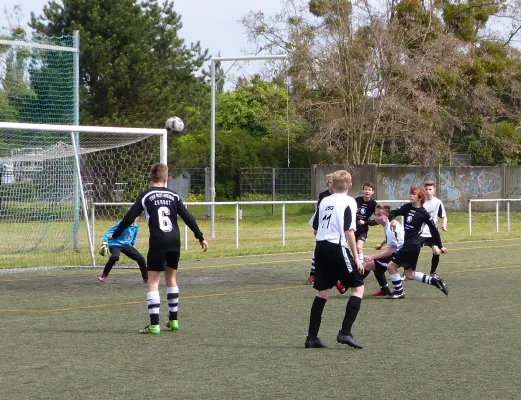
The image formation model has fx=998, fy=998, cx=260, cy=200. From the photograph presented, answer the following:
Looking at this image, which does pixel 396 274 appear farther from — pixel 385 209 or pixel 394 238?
pixel 385 209

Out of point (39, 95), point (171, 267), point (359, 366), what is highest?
point (39, 95)

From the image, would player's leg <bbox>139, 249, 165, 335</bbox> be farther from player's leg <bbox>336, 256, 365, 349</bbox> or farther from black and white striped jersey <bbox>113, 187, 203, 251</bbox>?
player's leg <bbox>336, 256, 365, 349</bbox>

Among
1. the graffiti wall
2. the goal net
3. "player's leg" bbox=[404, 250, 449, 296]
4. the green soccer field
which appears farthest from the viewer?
the graffiti wall

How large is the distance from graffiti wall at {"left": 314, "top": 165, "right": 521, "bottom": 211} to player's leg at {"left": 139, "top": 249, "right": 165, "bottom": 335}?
2799 cm

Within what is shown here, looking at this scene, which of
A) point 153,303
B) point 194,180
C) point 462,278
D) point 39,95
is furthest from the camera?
point 194,180

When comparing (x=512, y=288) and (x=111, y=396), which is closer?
(x=111, y=396)

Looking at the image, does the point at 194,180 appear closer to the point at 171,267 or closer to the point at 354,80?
the point at 354,80

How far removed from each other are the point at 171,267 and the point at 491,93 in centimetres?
3626

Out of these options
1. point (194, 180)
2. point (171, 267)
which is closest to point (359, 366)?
point (171, 267)

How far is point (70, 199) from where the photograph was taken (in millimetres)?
21172

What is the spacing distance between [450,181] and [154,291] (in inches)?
1191

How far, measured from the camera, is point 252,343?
962 centimetres

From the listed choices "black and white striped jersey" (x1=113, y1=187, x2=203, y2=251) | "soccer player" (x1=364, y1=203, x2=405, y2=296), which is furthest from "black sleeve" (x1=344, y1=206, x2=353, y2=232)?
"soccer player" (x1=364, y1=203, x2=405, y2=296)

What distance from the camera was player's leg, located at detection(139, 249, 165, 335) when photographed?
33.8 ft
